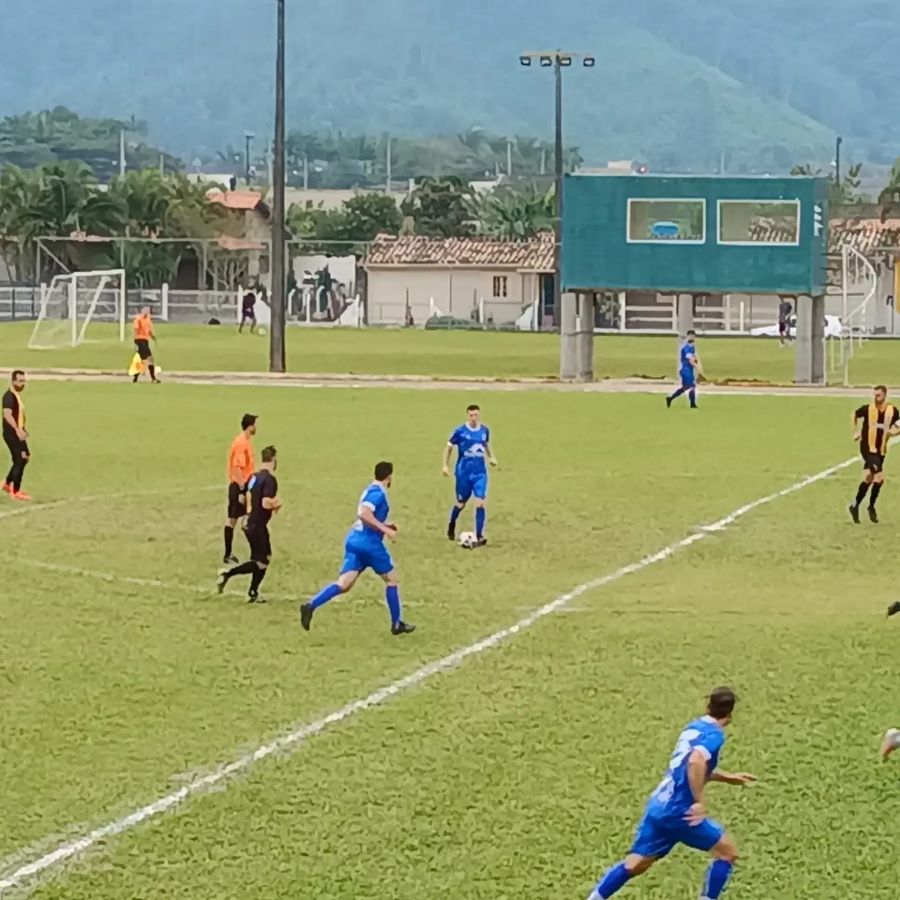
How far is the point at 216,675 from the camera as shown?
624 inches

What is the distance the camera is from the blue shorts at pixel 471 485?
74.8 ft

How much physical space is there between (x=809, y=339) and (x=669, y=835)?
Result: 43.1 m

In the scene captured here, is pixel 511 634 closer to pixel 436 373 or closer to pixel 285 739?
pixel 285 739

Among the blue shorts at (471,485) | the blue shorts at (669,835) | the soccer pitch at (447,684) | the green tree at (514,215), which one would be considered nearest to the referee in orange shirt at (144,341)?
the soccer pitch at (447,684)

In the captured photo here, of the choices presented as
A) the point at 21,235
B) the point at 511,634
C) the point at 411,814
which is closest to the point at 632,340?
the point at 21,235

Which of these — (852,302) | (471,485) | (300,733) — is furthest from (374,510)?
(852,302)

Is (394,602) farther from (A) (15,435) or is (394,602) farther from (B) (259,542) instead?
(A) (15,435)

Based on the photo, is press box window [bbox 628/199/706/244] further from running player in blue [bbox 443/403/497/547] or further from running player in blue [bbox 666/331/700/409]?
running player in blue [bbox 443/403/497/547]

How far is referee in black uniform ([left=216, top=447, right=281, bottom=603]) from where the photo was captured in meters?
18.3

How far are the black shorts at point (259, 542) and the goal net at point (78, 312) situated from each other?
162ft

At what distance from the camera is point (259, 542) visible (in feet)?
61.2

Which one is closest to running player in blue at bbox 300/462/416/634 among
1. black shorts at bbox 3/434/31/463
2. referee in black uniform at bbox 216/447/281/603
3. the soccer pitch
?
the soccer pitch

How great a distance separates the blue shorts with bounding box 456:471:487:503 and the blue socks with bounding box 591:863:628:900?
1311 centimetres

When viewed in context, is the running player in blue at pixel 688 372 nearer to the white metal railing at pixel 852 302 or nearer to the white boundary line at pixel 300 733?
the white metal railing at pixel 852 302
